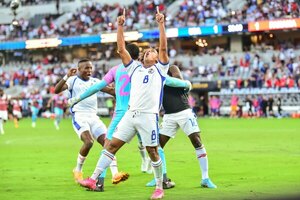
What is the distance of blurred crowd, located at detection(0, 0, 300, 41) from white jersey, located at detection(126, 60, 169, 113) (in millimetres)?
40988

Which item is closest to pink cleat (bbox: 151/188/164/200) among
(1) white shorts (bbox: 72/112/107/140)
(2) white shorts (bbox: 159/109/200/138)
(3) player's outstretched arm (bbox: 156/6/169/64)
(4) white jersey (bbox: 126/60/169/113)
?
(4) white jersey (bbox: 126/60/169/113)

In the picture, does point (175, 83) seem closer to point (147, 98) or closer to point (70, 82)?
point (147, 98)

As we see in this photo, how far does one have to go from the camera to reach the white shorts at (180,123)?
1382 cm

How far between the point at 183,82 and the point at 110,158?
1.99 m

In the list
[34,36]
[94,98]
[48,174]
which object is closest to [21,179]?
[48,174]

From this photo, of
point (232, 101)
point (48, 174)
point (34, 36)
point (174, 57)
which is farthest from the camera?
point (34, 36)

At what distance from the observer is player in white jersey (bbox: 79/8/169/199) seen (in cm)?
1233

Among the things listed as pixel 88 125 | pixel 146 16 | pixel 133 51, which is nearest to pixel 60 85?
pixel 88 125

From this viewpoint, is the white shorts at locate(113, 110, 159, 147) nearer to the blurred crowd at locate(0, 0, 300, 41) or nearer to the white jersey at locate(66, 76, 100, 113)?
the white jersey at locate(66, 76, 100, 113)

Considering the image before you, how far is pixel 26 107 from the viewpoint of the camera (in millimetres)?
64438

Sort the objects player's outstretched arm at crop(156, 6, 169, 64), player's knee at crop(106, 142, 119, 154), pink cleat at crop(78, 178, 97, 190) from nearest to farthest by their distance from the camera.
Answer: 1. player's outstretched arm at crop(156, 6, 169, 64)
2. player's knee at crop(106, 142, 119, 154)
3. pink cleat at crop(78, 178, 97, 190)

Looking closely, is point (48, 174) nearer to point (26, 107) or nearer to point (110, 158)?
point (110, 158)

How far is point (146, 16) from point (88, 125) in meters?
49.5

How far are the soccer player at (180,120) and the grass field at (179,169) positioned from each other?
0.47 metres
